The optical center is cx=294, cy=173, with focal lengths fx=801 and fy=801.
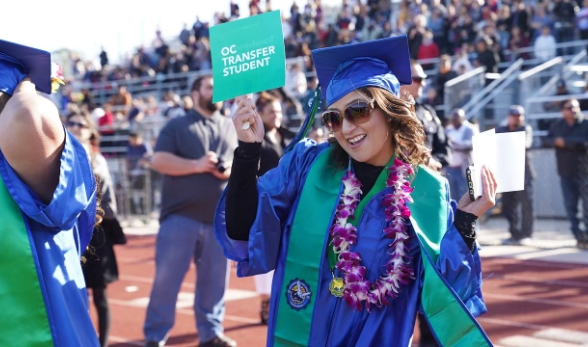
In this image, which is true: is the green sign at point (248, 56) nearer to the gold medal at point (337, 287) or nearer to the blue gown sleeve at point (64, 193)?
the blue gown sleeve at point (64, 193)

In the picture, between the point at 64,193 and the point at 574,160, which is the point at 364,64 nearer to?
the point at 64,193

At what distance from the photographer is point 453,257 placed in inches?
108

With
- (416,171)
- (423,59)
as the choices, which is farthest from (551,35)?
(416,171)

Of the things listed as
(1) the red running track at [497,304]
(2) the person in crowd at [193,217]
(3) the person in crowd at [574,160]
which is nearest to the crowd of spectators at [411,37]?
(1) the red running track at [497,304]

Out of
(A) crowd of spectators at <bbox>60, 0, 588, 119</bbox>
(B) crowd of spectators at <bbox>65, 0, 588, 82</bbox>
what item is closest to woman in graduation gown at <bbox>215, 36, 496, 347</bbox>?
(A) crowd of spectators at <bbox>60, 0, 588, 119</bbox>

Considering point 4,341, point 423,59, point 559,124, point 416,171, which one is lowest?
point 4,341

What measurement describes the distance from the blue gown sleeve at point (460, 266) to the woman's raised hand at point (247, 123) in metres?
0.81

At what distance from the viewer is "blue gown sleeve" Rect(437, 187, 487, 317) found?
2.75 metres

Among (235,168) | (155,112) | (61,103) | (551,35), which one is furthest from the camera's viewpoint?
(61,103)

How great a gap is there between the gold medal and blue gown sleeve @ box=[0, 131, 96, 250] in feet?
3.06

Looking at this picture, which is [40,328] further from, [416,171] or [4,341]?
[416,171]

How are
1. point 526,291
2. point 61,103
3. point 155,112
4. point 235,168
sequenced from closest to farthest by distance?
point 235,168, point 526,291, point 155,112, point 61,103

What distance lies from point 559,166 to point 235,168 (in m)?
9.73

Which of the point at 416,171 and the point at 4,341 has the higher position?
the point at 416,171
